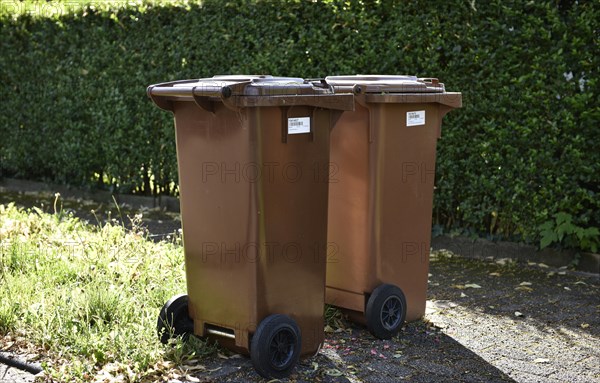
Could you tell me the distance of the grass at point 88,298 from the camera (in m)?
4.56

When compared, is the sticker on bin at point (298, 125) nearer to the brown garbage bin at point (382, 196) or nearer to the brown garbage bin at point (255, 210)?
the brown garbage bin at point (255, 210)

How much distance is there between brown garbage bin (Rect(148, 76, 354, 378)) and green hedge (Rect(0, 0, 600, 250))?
2873 mm

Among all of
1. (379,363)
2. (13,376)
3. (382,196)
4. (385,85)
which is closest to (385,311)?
(379,363)

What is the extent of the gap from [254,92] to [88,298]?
182 centimetres

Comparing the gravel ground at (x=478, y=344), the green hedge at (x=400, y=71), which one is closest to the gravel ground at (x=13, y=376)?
the gravel ground at (x=478, y=344)

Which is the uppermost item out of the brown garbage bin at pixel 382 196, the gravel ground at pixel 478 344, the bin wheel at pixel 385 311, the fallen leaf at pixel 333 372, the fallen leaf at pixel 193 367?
the brown garbage bin at pixel 382 196

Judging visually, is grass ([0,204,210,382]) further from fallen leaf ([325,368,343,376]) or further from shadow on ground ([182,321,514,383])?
fallen leaf ([325,368,343,376])

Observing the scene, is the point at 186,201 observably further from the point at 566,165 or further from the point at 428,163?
the point at 566,165

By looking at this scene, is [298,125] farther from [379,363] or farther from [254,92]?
[379,363]

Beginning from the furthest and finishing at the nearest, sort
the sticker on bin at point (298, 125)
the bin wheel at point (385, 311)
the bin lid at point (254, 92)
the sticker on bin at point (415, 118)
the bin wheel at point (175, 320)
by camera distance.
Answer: the sticker on bin at point (415, 118)
the bin wheel at point (385, 311)
the bin wheel at point (175, 320)
the sticker on bin at point (298, 125)
the bin lid at point (254, 92)

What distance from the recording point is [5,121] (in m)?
11.5

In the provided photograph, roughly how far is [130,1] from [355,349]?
6.43 m

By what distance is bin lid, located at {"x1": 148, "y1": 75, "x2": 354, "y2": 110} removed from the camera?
4.30 metres

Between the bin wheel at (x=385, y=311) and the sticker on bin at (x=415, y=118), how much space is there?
102cm
